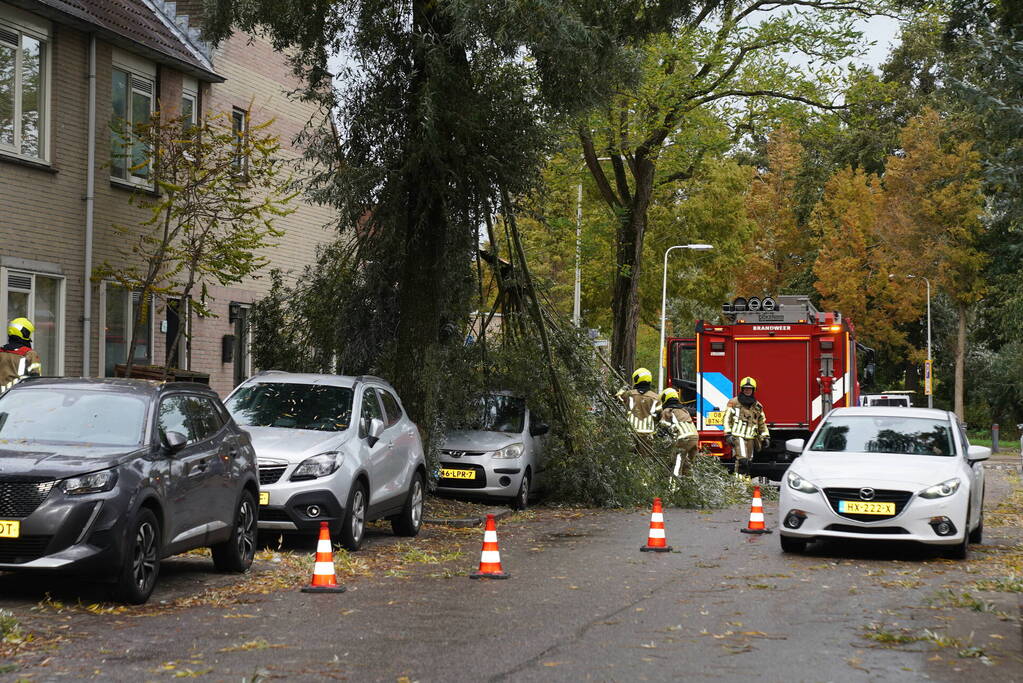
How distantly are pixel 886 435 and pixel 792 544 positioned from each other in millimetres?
1825

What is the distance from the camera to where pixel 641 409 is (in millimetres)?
21641

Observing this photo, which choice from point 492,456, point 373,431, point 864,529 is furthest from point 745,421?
point 373,431

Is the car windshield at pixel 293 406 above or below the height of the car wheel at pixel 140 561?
above

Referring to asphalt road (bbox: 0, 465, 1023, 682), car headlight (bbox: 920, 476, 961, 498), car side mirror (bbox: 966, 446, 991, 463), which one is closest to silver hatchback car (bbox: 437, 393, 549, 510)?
asphalt road (bbox: 0, 465, 1023, 682)

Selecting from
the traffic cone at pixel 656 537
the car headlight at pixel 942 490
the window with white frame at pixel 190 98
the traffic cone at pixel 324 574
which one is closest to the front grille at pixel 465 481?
the traffic cone at pixel 656 537

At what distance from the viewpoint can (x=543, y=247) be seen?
103ft

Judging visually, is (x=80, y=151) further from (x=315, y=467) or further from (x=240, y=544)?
(x=240, y=544)

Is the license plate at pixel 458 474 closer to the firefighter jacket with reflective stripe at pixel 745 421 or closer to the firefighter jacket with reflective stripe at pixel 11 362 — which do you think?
the firefighter jacket with reflective stripe at pixel 745 421

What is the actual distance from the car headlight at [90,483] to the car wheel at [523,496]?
33.4 feet

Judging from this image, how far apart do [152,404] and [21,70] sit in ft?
35.6

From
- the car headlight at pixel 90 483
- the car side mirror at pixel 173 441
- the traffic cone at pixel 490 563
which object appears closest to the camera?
the car headlight at pixel 90 483

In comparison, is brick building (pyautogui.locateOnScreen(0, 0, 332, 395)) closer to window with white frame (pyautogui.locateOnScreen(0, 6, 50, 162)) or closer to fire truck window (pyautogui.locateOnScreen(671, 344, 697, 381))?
window with white frame (pyautogui.locateOnScreen(0, 6, 50, 162))

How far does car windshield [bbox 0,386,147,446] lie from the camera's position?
1055 cm

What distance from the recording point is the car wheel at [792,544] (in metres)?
14.3
